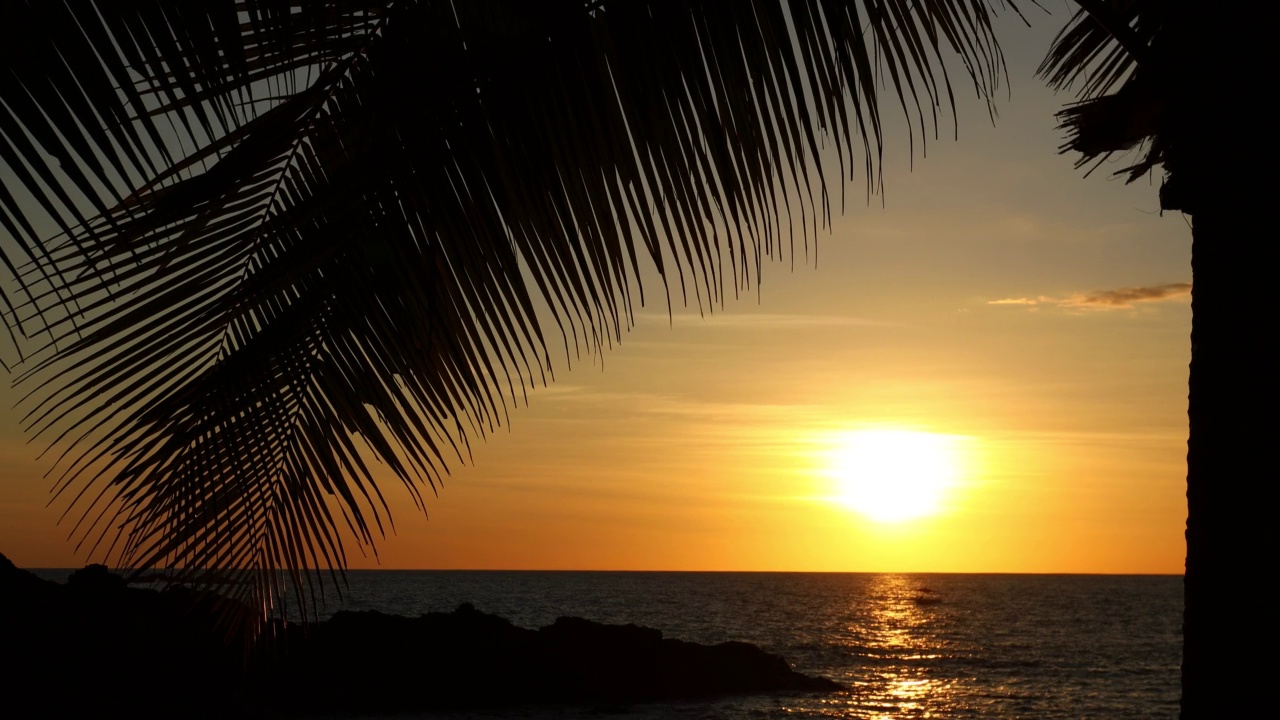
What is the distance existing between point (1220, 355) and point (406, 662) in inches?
1318

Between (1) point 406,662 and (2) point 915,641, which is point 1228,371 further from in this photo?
(2) point 915,641

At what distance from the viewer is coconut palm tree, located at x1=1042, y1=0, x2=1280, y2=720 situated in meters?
2.01

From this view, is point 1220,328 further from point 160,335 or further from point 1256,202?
point 160,335

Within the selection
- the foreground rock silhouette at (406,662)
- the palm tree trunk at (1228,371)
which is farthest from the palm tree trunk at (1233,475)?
the foreground rock silhouette at (406,662)

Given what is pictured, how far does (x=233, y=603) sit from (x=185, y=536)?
32cm

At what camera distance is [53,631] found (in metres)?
13.1

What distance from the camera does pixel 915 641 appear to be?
223ft

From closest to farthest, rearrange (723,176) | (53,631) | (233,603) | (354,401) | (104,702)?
1. (723,176)
2. (354,401)
3. (233,603)
4. (104,702)
5. (53,631)

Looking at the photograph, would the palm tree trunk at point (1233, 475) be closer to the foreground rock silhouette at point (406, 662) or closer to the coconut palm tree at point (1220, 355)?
the coconut palm tree at point (1220, 355)

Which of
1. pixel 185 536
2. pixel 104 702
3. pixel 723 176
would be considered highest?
pixel 723 176

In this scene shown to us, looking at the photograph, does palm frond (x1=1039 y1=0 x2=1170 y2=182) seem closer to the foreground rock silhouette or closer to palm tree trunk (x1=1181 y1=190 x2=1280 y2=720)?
palm tree trunk (x1=1181 y1=190 x2=1280 y2=720)

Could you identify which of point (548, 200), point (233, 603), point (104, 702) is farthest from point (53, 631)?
point (548, 200)

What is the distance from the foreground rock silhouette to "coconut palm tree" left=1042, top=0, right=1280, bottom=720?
46.7 feet

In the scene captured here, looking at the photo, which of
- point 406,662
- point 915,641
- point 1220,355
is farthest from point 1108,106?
point 915,641
